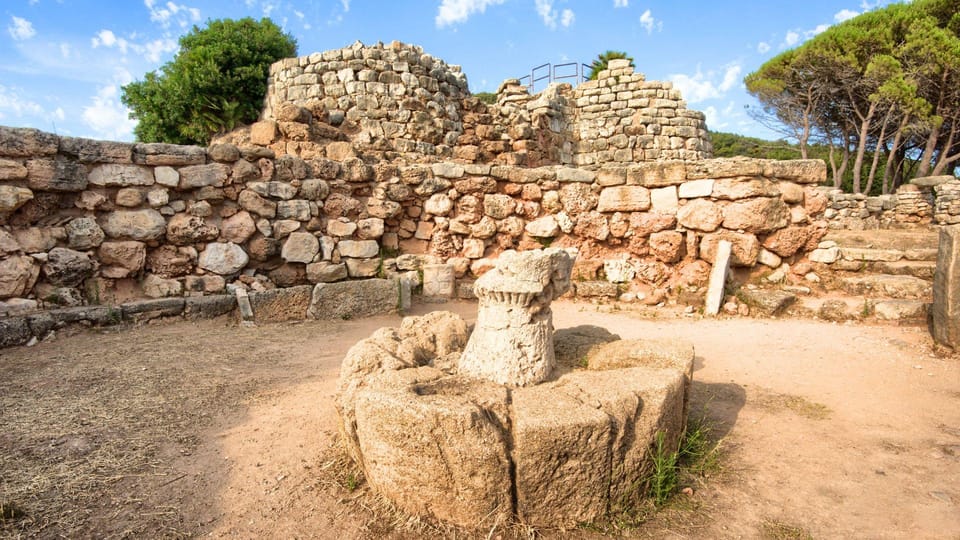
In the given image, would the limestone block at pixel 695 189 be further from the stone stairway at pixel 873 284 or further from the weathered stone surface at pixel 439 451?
the weathered stone surface at pixel 439 451

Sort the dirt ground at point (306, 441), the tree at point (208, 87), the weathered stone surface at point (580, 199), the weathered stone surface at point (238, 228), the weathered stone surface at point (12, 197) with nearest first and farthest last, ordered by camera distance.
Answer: the dirt ground at point (306, 441) < the weathered stone surface at point (12, 197) < the weathered stone surface at point (238, 228) < the weathered stone surface at point (580, 199) < the tree at point (208, 87)

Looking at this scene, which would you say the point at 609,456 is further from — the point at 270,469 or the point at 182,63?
the point at 182,63

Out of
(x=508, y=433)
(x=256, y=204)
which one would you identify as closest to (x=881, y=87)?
(x=256, y=204)

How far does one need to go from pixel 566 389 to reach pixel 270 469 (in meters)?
1.56

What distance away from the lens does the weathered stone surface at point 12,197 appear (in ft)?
15.7

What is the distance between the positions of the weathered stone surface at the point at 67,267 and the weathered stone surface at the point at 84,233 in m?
0.09

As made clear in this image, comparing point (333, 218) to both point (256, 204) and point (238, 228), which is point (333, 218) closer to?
point (256, 204)

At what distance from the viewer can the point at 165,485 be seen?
2.41m

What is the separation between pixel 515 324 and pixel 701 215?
14.8 ft

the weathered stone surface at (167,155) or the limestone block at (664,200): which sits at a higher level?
the weathered stone surface at (167,155)

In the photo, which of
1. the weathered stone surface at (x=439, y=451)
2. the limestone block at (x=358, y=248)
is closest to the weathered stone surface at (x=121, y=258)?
the limestone block at (x=358, y=248)

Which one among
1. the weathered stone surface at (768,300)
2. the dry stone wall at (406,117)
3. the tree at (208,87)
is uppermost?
the tree at (208,87)

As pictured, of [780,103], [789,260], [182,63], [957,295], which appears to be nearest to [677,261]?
[789,260]

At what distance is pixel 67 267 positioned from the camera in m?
5.12
